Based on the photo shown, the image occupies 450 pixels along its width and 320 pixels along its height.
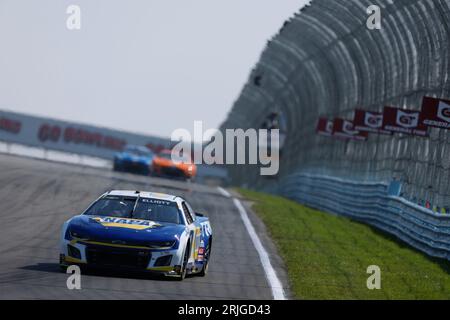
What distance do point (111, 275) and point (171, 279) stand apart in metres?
0.75

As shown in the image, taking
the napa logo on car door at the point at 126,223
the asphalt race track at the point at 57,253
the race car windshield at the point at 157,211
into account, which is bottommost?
the asphalt race track at the point at 57,253

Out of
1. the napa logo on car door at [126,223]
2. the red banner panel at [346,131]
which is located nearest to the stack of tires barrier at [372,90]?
the red banner panel at [346,131]

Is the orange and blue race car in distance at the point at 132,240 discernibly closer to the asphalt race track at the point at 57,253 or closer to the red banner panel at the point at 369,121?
the asphalt race track at the point at 57,253

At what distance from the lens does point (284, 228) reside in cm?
2461

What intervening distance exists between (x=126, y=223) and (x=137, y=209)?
743mm

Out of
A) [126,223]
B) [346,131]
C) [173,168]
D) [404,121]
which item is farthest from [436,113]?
[173,168]

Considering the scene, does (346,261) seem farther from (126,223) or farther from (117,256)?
(117,256)

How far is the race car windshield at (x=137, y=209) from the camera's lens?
15.0 metres

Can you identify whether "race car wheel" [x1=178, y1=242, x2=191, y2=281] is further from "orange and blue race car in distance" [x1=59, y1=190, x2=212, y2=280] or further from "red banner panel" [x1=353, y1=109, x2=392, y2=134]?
"red banner panel" [x1=353, y1=109, x2=392, y2=134]

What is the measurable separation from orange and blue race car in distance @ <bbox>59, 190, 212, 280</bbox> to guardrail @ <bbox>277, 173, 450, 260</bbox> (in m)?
6.79

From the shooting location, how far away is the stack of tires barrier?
24188mm

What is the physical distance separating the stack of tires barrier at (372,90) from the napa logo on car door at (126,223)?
23.9ft

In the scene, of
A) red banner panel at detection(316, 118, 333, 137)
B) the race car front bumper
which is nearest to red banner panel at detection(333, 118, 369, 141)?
red banner panel at detection(316, 118, 333, 137)
